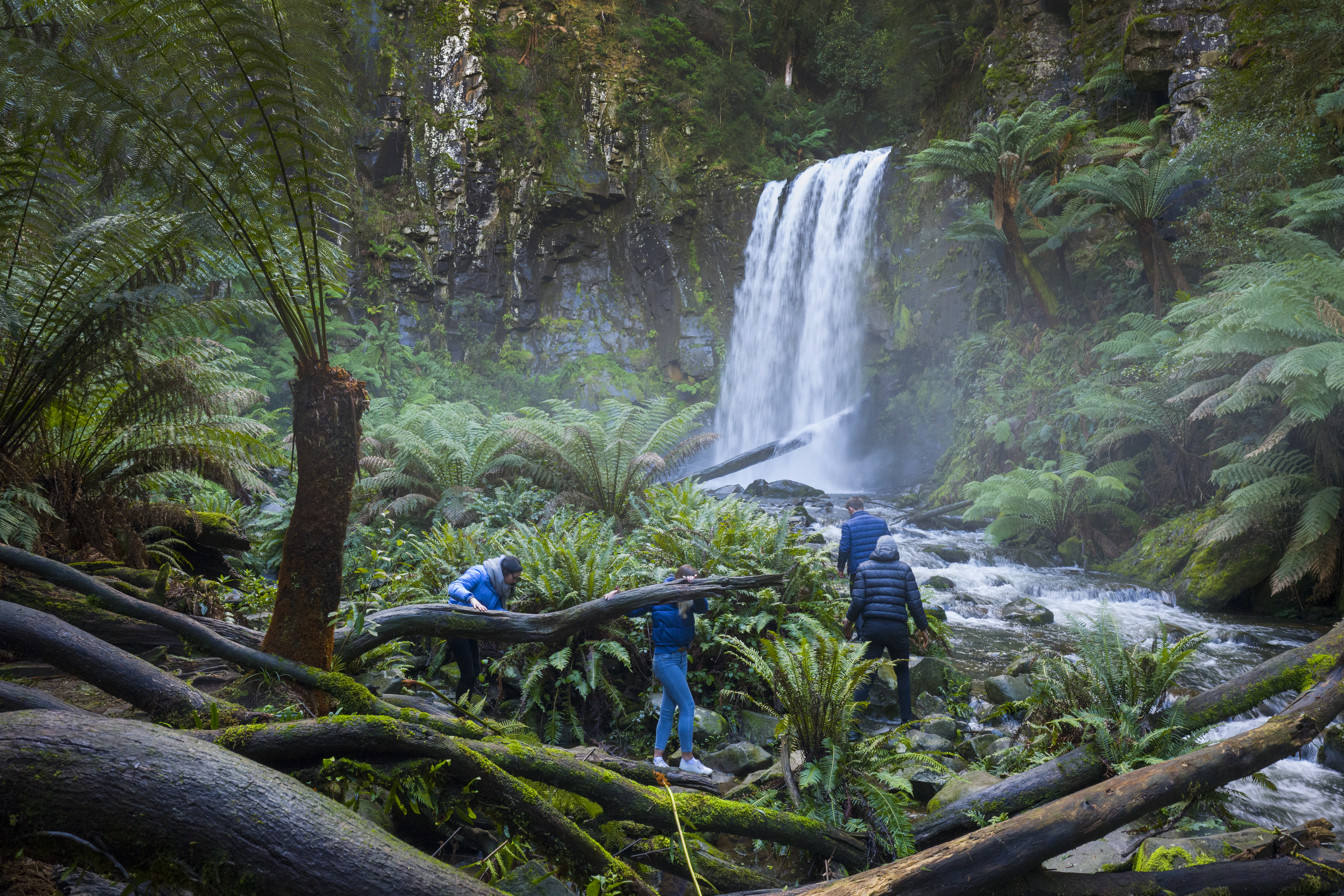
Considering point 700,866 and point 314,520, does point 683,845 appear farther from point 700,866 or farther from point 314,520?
point 314,520

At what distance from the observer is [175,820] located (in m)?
1.35

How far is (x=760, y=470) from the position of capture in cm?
1681

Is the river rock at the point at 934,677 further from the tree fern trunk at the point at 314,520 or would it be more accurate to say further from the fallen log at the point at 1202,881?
the tree fern trunk at the point at 314,520

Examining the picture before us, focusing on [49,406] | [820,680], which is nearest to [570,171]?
[49,406]

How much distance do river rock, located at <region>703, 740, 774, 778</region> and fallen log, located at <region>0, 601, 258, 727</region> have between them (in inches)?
96.4

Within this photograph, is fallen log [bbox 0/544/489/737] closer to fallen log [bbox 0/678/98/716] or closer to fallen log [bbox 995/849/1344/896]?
fallen log [bbox 0/678/98/716]

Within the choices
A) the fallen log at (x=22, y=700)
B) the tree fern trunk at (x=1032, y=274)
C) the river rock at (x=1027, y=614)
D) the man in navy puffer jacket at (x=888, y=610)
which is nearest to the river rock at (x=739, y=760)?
the man in navy puffer jacket at (x=888, y=610)

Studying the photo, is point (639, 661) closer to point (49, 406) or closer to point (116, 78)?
point (49, 406)

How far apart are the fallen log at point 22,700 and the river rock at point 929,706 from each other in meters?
4.56

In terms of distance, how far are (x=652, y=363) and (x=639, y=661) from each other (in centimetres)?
1548

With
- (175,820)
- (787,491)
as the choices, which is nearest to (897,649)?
(175,820)

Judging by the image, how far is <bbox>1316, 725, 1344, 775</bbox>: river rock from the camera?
12.2ft

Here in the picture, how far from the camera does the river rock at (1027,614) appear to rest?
21.3 feet

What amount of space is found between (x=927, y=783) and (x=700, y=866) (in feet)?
5.96
